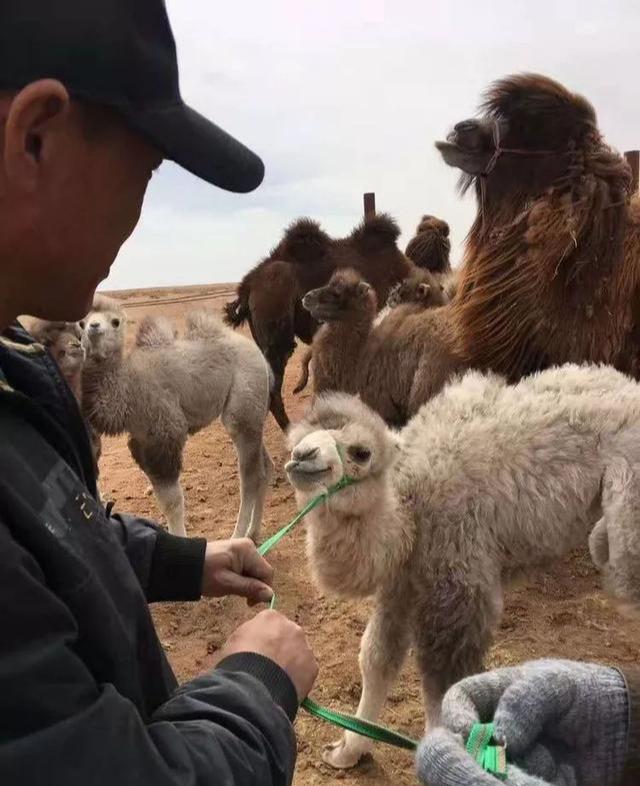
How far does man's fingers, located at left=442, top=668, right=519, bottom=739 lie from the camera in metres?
1.27

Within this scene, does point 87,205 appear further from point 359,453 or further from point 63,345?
point 63,345

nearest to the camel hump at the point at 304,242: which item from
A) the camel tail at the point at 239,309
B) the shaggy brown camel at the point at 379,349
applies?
the camel tail at the point at 239,309

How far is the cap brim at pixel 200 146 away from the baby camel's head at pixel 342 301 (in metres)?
4.16

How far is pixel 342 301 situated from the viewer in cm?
537

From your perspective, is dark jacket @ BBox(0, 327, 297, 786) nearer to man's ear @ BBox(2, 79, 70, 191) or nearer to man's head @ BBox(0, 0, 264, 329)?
man's head @ BBox(0, 0, 264, 329)

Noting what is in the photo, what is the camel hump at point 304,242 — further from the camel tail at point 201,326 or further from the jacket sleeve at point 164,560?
the jacket sleeve at point 164,560

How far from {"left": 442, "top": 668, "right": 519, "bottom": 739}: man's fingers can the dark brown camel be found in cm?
735

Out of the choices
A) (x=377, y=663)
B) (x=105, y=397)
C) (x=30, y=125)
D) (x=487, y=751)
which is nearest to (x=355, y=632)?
(x=377, y=663)

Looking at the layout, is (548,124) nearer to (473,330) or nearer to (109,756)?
(473,330)

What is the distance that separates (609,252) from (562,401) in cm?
129

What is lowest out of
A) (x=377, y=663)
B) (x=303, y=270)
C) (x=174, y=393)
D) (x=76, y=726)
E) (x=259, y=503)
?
(x=377, y=663)

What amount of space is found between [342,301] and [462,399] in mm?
2313

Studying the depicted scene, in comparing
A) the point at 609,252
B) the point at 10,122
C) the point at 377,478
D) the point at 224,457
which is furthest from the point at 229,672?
the point at 224,457

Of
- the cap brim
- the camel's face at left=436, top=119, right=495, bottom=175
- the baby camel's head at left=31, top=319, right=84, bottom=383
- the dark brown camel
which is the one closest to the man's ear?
the cap brim
